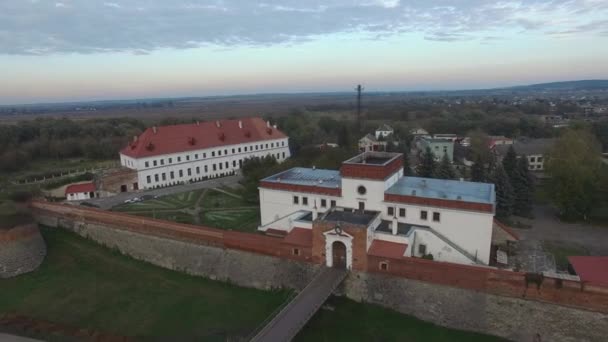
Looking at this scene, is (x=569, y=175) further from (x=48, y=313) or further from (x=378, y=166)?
(x=48, y=313)

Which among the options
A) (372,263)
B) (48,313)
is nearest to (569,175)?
(372,263)

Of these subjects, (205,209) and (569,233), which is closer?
(569,233)

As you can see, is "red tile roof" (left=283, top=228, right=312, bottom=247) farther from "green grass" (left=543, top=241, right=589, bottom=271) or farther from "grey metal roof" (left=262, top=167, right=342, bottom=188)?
"green grass" (left=543, top=241, right=589, bottom=271)

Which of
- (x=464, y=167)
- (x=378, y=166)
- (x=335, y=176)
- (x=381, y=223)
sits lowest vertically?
(x=464, y=167)

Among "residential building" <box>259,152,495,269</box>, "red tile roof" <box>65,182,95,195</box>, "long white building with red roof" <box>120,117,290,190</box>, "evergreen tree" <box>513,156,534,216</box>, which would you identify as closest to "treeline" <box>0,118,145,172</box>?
"long white building with red roof" <box>120,117,290,190</box>

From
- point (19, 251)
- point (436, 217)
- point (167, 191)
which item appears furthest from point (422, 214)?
point (167, 191)

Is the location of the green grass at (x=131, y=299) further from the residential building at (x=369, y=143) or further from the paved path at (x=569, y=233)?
the residential building at (x=369, y=143)

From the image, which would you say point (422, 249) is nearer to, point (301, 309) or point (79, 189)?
point (301, 309)
